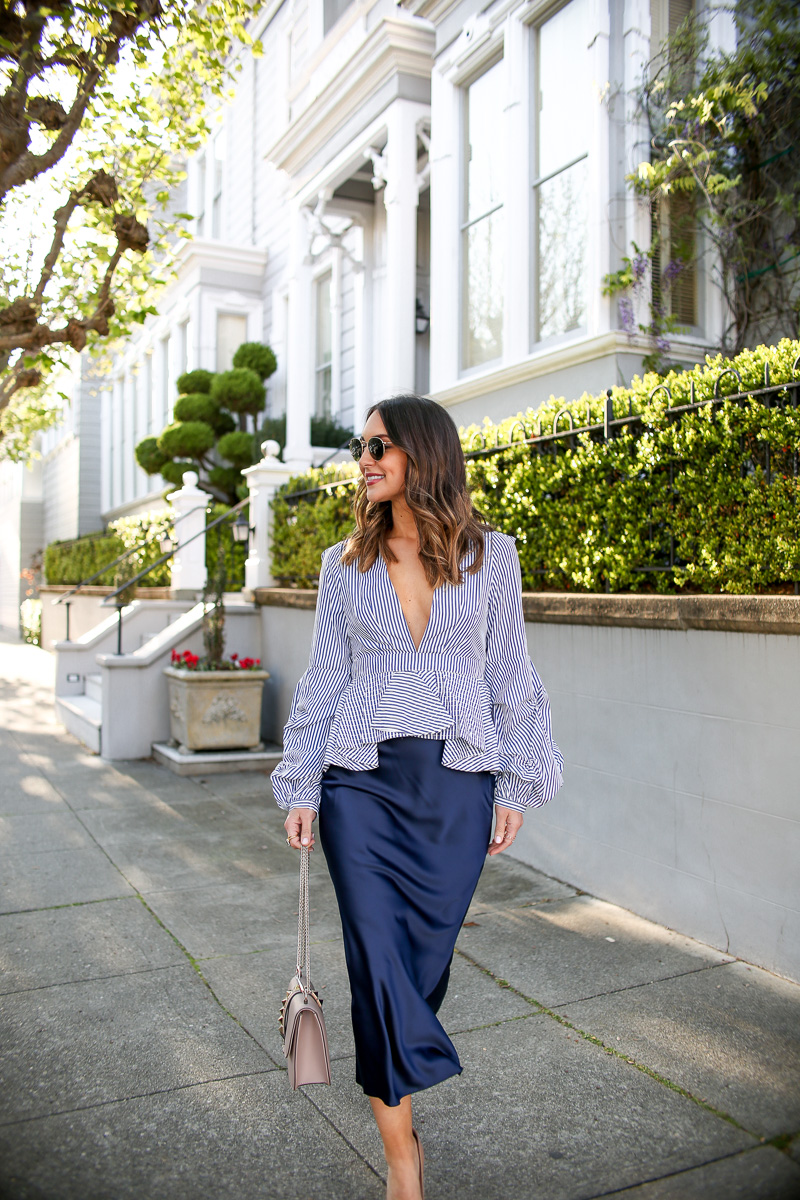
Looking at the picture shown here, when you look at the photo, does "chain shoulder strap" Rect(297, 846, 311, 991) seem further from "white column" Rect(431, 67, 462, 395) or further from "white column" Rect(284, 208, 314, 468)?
"white column" Rect(284, 208, 314, 468)

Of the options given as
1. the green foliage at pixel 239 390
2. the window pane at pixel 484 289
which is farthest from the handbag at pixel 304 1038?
the green foliage at pixel 239 390

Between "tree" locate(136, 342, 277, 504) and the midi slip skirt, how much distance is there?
11.8 m

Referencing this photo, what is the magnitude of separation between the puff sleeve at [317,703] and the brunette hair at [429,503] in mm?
132

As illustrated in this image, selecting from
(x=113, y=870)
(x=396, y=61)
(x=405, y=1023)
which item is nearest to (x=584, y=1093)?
(x=405, y=1023)

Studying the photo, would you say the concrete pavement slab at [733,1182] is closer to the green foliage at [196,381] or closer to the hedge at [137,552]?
the hedge at [137,552]

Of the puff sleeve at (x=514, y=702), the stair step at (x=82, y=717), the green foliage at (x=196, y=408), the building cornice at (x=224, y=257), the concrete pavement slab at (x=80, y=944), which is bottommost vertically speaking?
the concrete pavement slab at (x=80, y=944)

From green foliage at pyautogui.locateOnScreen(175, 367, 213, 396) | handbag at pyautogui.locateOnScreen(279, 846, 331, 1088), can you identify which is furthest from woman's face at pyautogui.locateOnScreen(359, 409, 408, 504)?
green foliage at pyautogui.locateOnScreen(175, 367, 213, 396)

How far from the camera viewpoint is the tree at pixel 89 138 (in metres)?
5.43

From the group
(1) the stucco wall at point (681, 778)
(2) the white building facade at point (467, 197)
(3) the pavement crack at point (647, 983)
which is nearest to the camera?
(3) the pavement crack at point (647, 983)

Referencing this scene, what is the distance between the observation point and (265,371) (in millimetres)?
14766

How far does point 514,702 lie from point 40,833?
4393 mm

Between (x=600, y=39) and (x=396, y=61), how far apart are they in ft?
9.15

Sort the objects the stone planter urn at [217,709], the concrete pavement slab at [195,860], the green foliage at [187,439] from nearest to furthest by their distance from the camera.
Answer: the concrete pavement slab at [195,860] → the stone planter urn at [217,709] → the green foliage at [187,439]

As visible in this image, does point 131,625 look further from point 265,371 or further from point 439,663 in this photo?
point 439,663
